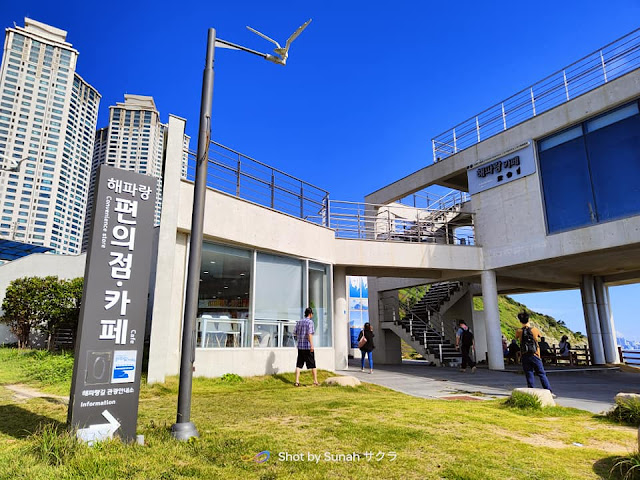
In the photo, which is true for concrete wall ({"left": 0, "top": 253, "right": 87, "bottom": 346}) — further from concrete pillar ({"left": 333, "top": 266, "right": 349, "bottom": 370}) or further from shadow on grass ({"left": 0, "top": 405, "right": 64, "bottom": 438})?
shadow on grass ({"left": 0, "top": 405, "right": 64, "bottom": 438})

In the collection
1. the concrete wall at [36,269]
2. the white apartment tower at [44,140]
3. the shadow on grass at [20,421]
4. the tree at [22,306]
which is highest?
the white apartment tower at [44,140]

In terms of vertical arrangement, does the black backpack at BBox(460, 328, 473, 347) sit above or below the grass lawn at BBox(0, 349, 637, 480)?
above

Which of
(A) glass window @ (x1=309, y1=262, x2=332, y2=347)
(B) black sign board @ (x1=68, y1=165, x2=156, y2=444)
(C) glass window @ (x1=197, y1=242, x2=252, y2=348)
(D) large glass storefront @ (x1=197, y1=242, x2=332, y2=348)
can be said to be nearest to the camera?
(B) black sign board @ (x1=68, y1=165, x2=156, y2=444)

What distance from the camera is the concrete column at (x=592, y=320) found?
18078 mm

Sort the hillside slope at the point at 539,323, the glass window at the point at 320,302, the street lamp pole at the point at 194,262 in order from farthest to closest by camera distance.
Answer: the hillside slope at the point at 539,323 → the glass window at the point at 320,302 → the street lamp pole at the point at 194,262

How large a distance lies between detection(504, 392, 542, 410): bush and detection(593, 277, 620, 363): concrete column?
15.3m

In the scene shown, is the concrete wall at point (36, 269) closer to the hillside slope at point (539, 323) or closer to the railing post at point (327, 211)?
the railing post at point (327, 211)

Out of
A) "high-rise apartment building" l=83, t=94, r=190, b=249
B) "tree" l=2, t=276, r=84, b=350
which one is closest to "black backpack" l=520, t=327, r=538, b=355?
"tree" l=2, t=276, r=84, b=350

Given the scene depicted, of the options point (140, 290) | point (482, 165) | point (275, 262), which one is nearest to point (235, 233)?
point (275, 262)

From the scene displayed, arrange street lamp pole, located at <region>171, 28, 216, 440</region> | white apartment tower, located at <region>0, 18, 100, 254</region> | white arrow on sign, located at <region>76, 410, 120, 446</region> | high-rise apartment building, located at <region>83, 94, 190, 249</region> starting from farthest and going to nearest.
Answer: high-rise apartment building, located at <region>83, 94, 190, 249</region>
white apartment tower, located at <region>0, 18, 100, 254</region>
street lamp pole, located at <region>171, 28, 216, 440</region>
white arrow on sign, located at <region>76, 410, 120, 446</region>

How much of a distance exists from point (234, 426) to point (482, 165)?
577 inches

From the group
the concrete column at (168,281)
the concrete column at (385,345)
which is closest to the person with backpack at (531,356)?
the concrete column at (168,281)

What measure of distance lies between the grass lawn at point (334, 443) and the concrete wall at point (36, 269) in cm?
1132

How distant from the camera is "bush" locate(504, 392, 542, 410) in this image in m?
6.41
